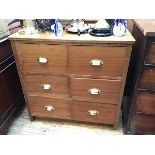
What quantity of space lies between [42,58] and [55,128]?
0.66m

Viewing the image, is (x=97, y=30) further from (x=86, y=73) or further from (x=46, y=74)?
(x=46, y=74)

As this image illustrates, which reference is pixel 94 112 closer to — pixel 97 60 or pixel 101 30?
pixel 97 60

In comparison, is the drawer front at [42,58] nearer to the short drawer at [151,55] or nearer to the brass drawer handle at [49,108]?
the brass drawer handle at [49,108]

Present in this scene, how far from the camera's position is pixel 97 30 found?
3.63ft

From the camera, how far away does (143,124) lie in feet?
4.10

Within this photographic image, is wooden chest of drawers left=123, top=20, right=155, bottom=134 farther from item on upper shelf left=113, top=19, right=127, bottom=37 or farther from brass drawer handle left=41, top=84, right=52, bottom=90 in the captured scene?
brass drawer handle left=41, top=84, right=52, bottom=90

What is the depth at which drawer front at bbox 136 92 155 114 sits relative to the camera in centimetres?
111

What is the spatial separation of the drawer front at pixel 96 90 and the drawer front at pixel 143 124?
194 mm

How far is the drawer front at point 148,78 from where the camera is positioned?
3.33ft

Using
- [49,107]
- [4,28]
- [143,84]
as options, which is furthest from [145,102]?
[4,28]

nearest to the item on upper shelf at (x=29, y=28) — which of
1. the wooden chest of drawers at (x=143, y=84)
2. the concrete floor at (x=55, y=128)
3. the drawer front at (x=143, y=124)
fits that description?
the wooden chest of drawers at (x=143, y=84)

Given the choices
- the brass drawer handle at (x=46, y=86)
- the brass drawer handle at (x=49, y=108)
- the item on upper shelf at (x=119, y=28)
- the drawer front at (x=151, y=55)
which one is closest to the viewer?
the drawer front at (x=151, y=55)

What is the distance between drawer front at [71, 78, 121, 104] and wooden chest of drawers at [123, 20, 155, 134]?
0.41 ft
